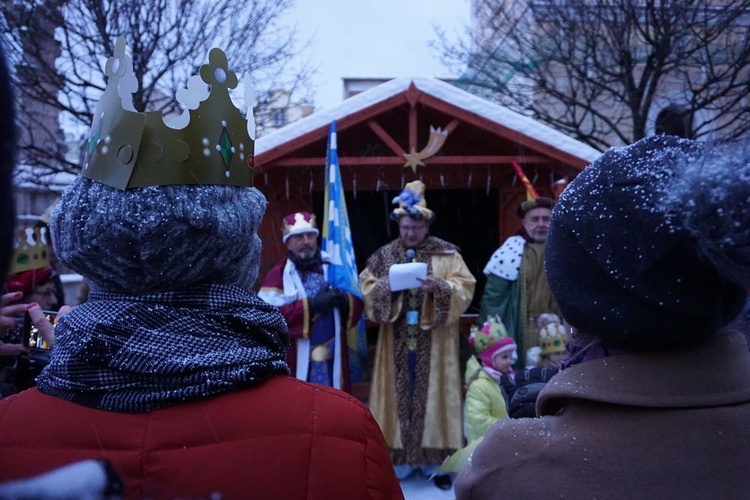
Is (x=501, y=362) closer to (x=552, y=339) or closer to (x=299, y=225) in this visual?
(x=552, y=339)

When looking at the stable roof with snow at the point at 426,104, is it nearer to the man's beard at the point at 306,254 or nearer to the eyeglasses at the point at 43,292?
the man's beard at the point at 306,254

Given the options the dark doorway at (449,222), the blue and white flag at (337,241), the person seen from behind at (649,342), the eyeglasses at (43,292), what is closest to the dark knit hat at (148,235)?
the person seen from behind at (649,342)

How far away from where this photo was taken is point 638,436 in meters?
1.07

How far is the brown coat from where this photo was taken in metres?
1.05

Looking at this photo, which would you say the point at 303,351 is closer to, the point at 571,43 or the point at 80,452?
the point at 80,452

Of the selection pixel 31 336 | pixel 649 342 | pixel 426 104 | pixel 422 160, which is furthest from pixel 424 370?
pixel 649 342

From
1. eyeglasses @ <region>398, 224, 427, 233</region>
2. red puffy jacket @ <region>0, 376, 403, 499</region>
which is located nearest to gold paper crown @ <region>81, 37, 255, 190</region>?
red puffy jacket @ <region>0, 376, 403, 499</region>

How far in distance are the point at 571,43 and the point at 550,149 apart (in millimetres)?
4540

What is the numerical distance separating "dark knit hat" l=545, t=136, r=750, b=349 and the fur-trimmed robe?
3646mm

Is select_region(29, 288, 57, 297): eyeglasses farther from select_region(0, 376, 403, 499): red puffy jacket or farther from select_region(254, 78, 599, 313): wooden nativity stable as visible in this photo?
select_region(0, 376, 403, 499): red puffy jacket

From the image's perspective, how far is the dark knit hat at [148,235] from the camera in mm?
1174

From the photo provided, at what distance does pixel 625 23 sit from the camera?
9391 mm

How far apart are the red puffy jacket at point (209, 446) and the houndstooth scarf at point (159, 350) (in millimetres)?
28

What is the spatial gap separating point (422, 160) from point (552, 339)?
2.42 m
